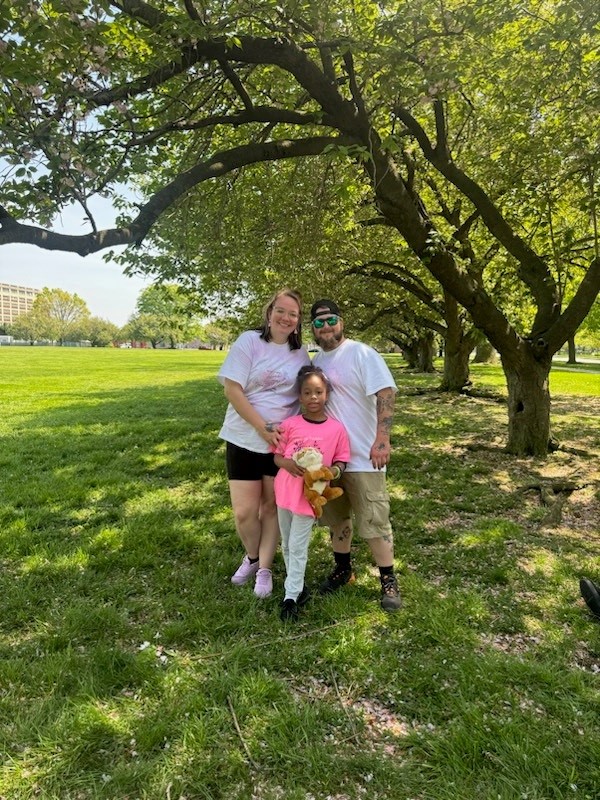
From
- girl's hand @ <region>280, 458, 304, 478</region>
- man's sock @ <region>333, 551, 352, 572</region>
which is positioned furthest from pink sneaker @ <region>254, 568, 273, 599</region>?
girl's hand @ <region>280, 458, 304, 478</region>

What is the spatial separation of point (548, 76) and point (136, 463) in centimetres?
784

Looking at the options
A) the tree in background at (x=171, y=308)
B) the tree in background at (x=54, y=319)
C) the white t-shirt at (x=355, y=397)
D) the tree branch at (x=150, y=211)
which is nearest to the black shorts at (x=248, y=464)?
the white t-shirt at (x=355, y=397)

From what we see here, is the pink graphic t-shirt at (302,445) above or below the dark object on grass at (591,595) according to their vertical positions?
above

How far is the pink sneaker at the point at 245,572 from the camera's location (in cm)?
387

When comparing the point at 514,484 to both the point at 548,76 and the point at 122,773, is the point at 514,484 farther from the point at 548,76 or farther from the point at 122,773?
the point at 122,773

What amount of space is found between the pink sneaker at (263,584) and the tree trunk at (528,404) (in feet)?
18.1

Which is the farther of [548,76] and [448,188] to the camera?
[448,188]

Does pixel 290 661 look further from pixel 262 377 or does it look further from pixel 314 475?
pixel 262 377

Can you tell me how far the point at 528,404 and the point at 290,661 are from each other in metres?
6.28

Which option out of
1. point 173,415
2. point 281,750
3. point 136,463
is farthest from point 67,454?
point 281,750

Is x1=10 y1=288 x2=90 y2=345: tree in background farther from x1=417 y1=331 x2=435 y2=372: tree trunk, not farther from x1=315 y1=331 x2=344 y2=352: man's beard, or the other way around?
x1=315 y1=331 x2=344 y2=352: man's beard

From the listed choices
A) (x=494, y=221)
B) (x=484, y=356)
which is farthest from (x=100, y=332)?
(x=494, y=221)

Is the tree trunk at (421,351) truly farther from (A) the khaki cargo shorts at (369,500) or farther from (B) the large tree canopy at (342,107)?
(A) the khaki cargo shorts at (369,500)

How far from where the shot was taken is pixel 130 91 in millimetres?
4785
